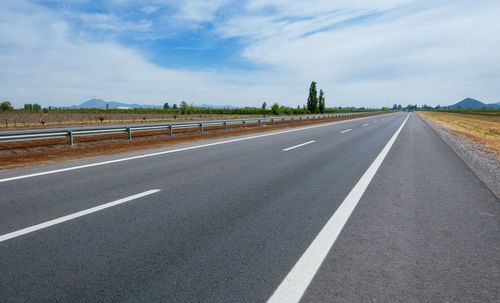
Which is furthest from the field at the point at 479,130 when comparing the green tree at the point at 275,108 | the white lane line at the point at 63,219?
the green tree at the point at 275,108

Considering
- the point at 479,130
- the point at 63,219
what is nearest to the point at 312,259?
the point at 63,219

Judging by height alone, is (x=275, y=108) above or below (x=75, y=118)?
above

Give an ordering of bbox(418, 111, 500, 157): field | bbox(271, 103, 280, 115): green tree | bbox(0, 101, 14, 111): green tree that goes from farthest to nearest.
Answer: bbox(0, 101, 14, 111): green tree
bbox(271, 103, 280, 115): green tree
bbox(418, 111, 500, 157): field

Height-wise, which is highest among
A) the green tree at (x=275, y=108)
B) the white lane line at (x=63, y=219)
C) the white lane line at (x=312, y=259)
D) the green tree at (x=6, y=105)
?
the green tree at (x=6, y=105)

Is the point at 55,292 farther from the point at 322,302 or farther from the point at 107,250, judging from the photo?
the point at 322,302

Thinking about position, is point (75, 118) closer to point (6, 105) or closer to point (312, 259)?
point (6, 105)

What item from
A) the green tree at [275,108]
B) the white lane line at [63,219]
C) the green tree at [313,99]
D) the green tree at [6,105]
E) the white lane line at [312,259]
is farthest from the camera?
the green tree at [6,105]

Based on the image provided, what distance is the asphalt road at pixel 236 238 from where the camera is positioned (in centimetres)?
245

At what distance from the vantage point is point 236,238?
133 inches

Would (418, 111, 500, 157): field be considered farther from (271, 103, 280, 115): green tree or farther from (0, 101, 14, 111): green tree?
(0, 101, 14, 111): green tree

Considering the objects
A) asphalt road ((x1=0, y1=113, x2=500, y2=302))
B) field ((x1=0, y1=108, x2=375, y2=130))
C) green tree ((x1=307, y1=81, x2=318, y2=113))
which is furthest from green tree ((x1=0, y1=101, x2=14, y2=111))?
asphalt road ((x1=0, y1=113, x2=500, y2=302))

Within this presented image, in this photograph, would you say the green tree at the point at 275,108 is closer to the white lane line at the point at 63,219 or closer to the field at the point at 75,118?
the field at the point at 75,118

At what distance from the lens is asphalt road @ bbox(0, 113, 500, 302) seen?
2.45 m

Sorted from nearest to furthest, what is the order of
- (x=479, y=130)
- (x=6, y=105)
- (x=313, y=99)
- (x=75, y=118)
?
(x=479, y=130), (x=75, y=118), (x=313, y=99), (x=6, y=105)
